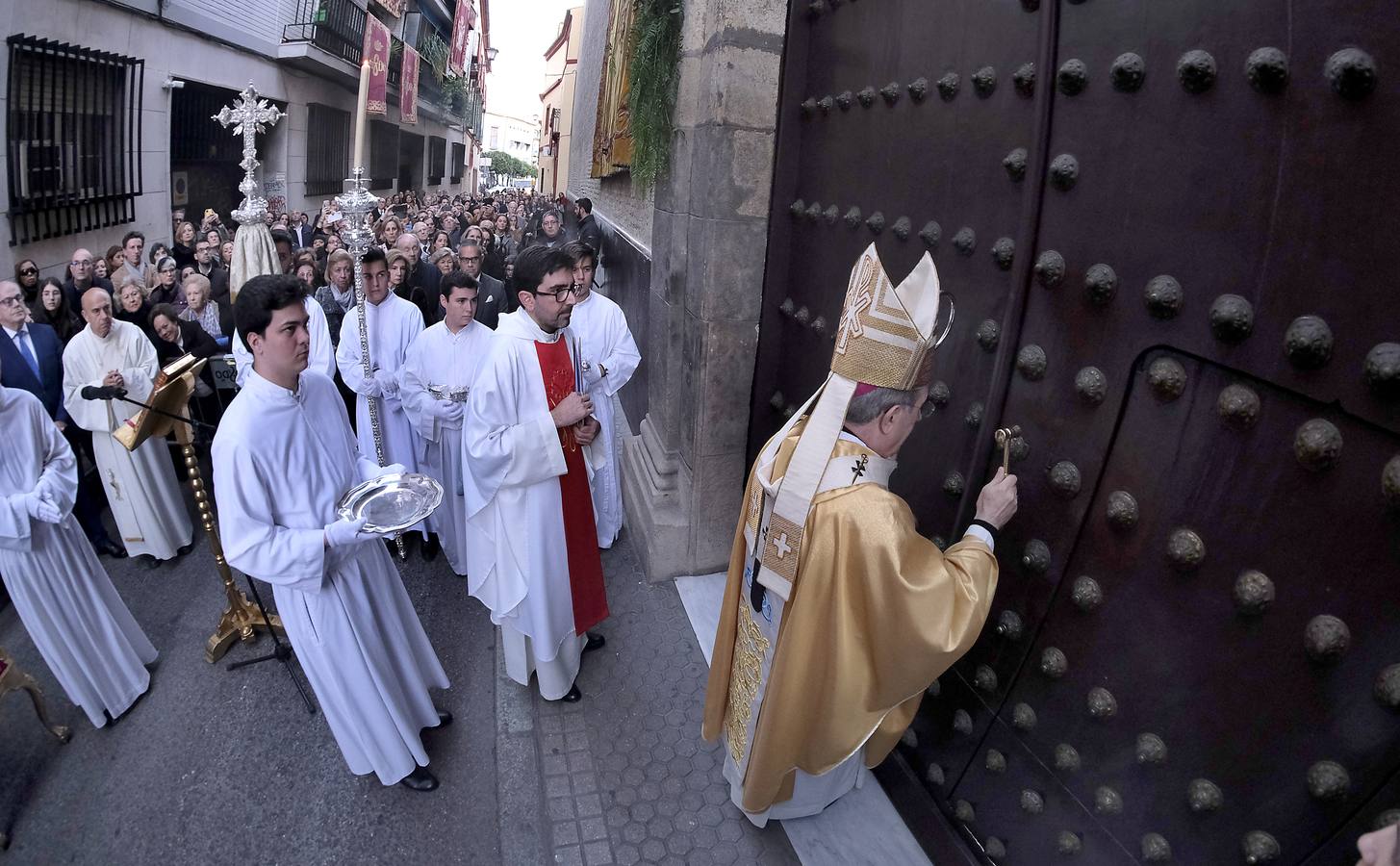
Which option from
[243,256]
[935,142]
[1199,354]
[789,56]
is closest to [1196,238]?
[1199,354]

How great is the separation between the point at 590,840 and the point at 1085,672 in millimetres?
1830

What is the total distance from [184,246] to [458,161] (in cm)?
3717

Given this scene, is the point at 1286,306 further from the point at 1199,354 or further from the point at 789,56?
the point at 789,56

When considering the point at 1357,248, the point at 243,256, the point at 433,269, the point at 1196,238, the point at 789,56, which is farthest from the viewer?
the point at 433,269

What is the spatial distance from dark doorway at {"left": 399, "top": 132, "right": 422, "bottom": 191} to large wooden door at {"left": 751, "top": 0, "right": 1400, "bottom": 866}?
32454 mm

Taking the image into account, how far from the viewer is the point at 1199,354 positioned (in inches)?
61.8

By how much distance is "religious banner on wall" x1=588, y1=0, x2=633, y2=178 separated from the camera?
579 cm

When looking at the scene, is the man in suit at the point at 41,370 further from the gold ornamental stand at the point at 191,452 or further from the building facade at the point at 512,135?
the building facade at the point at 512,135

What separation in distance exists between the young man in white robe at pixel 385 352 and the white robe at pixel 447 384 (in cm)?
19

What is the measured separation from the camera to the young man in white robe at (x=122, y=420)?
178 inches

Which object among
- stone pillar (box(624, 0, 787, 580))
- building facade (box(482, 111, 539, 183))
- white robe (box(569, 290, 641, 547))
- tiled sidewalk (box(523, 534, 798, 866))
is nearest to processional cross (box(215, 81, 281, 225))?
white robe (box(569, 290, 641, 547))

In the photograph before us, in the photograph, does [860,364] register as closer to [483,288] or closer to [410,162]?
[483,288]

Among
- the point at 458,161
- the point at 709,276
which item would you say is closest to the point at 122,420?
the point at 709,276

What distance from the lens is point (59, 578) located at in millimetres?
3246
